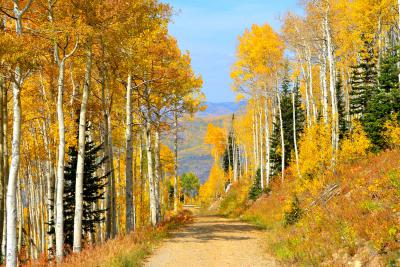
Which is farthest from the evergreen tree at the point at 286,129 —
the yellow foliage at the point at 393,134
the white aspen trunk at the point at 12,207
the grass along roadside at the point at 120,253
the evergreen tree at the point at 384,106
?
the white aspen trunk at the point at 12,207

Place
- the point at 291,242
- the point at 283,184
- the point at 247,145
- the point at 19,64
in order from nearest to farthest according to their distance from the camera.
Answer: the point at 19,64
the point at 291,242
the point at 283,184
the point at 247,145

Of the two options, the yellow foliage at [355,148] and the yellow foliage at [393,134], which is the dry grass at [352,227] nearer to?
the yellow foliage at [393,134]

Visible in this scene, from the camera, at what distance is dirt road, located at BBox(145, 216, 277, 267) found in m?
10.6

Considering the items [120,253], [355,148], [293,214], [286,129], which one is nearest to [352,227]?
[293,214]

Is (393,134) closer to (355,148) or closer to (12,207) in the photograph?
(355,148)

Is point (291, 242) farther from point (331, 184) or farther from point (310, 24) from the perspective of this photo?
point (310, 24)

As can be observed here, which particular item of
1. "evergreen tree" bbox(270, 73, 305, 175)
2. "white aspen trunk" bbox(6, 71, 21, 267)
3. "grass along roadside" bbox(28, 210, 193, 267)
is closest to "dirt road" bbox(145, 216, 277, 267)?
"grass along roadside" bbox(28, 210, 193, 267)

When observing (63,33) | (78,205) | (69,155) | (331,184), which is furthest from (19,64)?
(331,184)

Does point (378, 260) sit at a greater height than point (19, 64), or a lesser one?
lesser

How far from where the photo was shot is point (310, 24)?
20656 mm

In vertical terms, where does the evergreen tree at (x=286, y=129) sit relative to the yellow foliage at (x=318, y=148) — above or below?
above

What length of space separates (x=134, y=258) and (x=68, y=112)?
9.30m

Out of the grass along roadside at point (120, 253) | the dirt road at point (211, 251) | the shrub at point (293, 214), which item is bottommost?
the dirt road at point (211, 251)

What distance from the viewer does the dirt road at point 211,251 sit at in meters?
10.6
